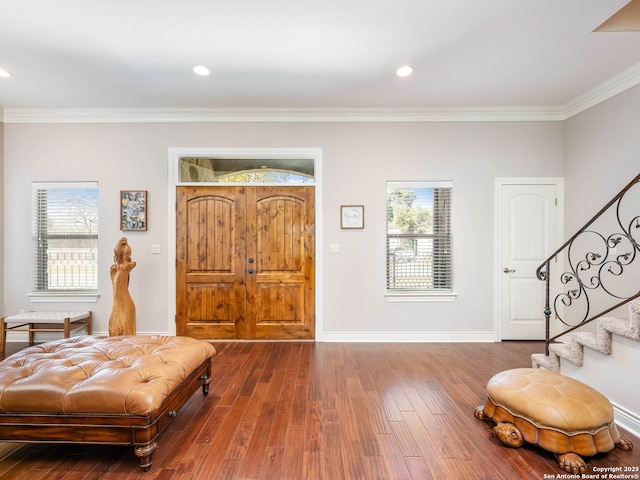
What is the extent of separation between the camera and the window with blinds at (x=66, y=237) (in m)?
3.83

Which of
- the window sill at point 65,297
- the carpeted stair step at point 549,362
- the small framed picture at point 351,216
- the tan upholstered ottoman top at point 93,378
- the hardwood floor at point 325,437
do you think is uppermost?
the small framed picture at point 351,216

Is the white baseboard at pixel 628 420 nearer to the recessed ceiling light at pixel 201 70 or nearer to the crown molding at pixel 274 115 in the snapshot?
the crown molding at pixel 274 115

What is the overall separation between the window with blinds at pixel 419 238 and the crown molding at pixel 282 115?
3.24ft

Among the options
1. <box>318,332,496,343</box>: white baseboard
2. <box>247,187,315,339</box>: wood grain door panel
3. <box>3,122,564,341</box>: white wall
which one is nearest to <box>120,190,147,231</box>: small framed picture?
<box>3,122,564,341</box>: white wall

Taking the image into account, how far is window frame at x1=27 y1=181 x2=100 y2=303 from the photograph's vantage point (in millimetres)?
3779

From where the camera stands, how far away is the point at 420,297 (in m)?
3.80

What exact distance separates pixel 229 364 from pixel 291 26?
10.6ft

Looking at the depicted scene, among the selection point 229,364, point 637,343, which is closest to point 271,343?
point 229,364

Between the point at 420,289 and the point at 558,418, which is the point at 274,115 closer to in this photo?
the point at 420,289

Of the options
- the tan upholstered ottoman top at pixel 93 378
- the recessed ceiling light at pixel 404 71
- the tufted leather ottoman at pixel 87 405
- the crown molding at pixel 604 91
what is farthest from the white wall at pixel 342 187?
the tufted leather ottoman at pixel 87 405

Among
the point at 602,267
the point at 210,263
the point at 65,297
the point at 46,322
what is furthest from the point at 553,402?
the point at 65,297

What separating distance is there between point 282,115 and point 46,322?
385 centimetres

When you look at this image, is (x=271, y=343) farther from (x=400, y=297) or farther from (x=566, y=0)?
(x=566, y=0)

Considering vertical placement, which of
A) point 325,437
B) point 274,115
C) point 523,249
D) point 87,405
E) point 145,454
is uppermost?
point 274,115
